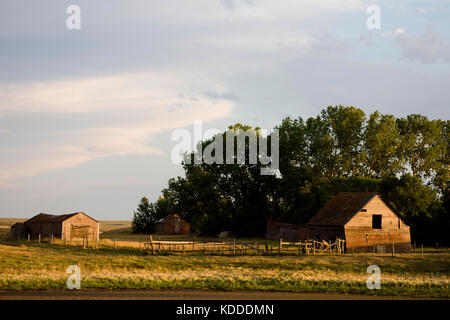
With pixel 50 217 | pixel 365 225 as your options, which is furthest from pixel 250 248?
pixel 50 217

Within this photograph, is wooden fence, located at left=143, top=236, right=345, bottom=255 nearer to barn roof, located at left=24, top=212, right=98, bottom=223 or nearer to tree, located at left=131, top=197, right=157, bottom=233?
barn roof, located at left=24, top=212, right=98, bottom=223

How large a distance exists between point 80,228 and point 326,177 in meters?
39.0

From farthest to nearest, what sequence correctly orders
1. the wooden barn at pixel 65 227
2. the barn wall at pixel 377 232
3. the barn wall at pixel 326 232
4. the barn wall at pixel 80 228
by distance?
the barn wall at pixel 80 228
the wooden barn at pixel 65 227
the barn wall at pixel 326 232
the barn wall at pixel 377 232

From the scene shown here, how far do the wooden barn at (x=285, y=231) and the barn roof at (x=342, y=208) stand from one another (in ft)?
30.8

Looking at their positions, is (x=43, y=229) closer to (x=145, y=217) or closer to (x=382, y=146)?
(x=145, y=217)

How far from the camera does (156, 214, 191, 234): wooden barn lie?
321 feet

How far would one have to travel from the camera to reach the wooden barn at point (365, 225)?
5288 cm

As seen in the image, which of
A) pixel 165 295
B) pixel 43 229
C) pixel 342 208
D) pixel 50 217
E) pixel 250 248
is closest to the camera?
pixel 165 295

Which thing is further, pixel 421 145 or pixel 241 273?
pixel 421 145

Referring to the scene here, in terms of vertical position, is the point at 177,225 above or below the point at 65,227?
below

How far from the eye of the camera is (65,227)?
6675 cm

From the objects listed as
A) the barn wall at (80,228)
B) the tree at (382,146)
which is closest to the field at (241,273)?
the barn wall at (80,228)

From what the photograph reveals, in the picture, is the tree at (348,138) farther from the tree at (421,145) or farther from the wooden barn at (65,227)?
the wooden barn at (65,227)

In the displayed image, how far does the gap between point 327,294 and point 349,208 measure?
104ft
